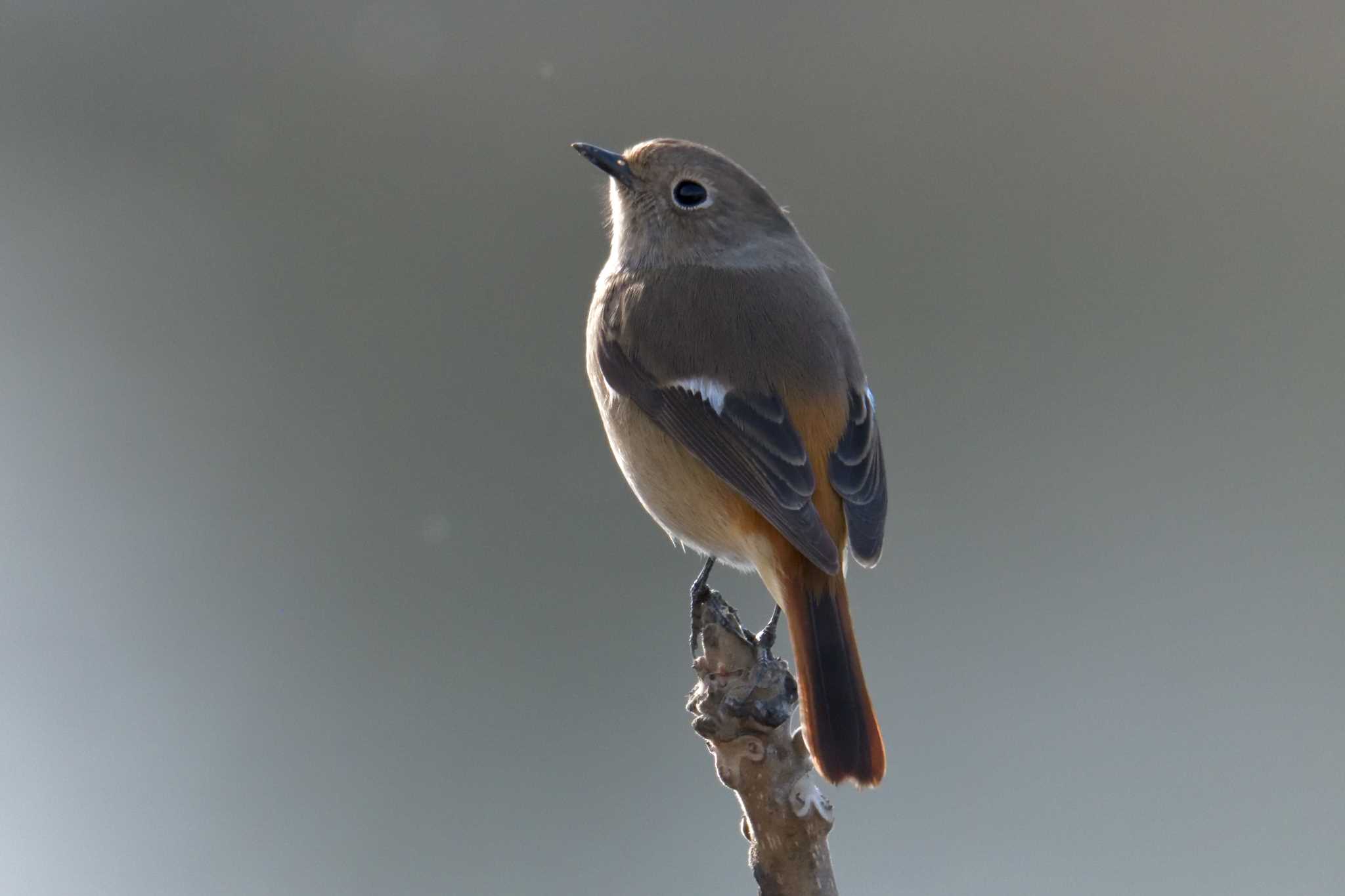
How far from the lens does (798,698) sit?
1.98 metres

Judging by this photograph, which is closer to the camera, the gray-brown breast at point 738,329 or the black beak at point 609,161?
the gray-brown breast at point 738,329

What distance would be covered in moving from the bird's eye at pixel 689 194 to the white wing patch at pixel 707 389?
516 mm

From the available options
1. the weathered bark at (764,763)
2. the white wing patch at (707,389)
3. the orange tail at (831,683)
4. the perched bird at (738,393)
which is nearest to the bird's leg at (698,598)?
the perched bird at (738,393)

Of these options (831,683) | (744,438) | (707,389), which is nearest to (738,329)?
(707,389)

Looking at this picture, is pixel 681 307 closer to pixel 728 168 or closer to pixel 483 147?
pixel 728 168

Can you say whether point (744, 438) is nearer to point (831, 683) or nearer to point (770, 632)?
point (770, 632)

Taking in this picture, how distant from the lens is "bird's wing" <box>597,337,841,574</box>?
7.33 feet

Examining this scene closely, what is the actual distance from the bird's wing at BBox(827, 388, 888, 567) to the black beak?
68cm

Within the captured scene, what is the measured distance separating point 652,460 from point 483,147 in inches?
69.2

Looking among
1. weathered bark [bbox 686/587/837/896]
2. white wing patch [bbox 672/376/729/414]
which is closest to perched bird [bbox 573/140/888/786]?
white wing patch [bbox 672/376/729/414]

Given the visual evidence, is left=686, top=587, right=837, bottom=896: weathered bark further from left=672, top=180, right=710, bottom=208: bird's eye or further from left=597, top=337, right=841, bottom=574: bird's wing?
left=672, top=180, right=710, bottom=208: bird's eye

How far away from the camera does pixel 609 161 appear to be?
113 inches

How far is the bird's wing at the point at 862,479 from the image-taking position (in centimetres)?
227

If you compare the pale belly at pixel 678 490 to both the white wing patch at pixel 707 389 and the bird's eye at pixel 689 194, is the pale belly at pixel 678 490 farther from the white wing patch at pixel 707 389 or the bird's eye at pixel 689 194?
the bird's eye at pixel 689 194
